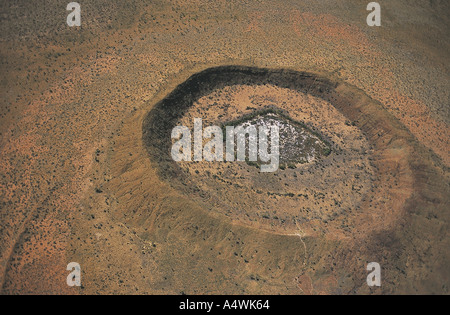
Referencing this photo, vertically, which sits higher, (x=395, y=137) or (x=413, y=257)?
(x=395, y=137)

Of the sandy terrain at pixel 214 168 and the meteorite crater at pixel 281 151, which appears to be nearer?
the sandy terrain at pixel 214 168

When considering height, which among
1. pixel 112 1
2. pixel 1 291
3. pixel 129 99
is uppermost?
pixel 112 1

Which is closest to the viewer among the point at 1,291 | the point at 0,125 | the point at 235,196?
the point at 1,291

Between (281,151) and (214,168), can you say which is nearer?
(214,168)

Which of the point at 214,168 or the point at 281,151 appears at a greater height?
the point at 281,151

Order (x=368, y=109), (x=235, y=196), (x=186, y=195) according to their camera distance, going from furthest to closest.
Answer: (x=368, y=109) < (x=235, y=196) < (x=186, y=195)

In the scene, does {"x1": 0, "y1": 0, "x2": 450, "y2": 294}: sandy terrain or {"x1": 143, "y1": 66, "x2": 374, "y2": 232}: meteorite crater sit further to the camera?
{"x1": 143, "y1": 66, "x2": 374, "y2": 232}: meteorite crater

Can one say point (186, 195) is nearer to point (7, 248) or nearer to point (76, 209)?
point (76, 209)

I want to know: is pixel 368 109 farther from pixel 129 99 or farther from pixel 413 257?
pixel 129 99

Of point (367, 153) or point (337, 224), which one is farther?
point (367, 153)

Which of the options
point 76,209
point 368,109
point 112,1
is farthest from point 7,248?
point 368,109
